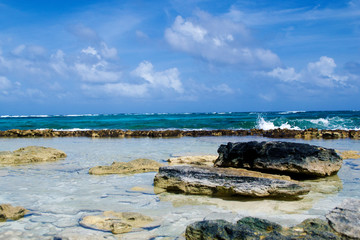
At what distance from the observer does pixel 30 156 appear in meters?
8.17

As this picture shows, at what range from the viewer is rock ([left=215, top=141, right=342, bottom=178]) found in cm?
580

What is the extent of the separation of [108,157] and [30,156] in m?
1.95

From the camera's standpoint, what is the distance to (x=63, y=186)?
5473mm

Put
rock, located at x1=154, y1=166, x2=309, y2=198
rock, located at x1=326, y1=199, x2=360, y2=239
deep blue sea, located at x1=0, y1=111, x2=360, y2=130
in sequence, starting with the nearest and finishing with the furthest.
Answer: rock, located at x1=326, y1=199, x2=360, y2=239, rock, located at x1=154, y1=166, x2=309, y2=198, deep blue sea, located at x1=0, y1=111, x2=360, y2=130

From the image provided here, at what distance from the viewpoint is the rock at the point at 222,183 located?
4551mm

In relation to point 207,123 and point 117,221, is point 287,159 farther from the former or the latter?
point 207,123

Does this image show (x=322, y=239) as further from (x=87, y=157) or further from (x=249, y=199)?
(x=87, y=157)

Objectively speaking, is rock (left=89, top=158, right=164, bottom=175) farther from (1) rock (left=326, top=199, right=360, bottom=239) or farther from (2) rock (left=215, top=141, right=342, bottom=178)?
(1) rock (left=326, top=199, right=360, bottom=239)

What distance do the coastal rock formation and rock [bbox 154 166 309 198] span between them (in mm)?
1402

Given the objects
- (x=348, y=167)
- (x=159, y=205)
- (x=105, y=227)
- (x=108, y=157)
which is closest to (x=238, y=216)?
(x=159, y=205)

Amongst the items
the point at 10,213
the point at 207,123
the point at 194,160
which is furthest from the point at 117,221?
the point at 207,123

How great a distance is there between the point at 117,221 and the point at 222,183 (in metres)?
1.76

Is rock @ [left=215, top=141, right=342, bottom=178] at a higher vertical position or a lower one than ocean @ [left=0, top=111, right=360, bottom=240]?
higher

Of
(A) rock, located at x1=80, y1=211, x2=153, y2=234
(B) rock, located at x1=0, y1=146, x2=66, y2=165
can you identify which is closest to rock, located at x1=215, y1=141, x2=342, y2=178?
(A) rock, located at x1=80, y1=211, x2=153, y2=234
